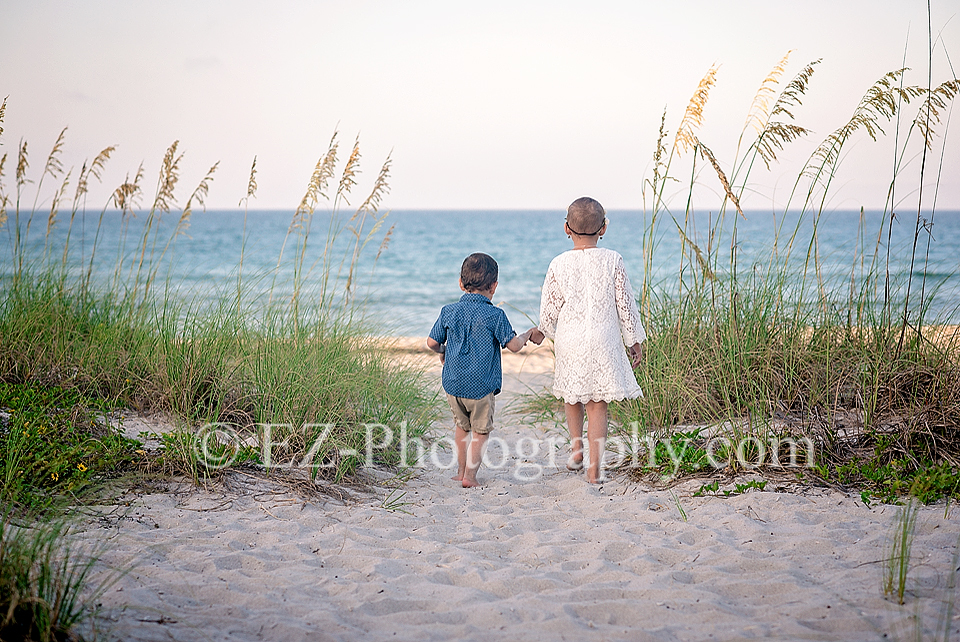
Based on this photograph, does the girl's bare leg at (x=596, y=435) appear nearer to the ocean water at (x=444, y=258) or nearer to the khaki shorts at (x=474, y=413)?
the khaki shorts at (x=474, y=413)

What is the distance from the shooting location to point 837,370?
4.21 metres

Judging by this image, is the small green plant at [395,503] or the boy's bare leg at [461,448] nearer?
the small green plant at [395,503]

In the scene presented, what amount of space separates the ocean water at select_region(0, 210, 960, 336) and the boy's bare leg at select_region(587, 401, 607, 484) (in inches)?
39.9

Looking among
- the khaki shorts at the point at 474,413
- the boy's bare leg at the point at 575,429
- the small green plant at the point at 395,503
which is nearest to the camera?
the small green plant at the point at 395,503

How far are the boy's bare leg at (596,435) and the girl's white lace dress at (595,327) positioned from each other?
93 mm

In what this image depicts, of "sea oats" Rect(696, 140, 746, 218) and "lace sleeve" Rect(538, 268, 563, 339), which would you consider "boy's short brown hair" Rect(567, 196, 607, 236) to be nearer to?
"lace sleeve" Rect(538, 268, 563, 339)

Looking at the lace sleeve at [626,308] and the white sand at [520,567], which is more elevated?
the lace sleeve at [626,308]

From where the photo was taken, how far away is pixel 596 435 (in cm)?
397

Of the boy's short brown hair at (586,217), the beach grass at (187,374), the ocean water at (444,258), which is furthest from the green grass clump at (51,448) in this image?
the boy's short brown hair at (586,217)

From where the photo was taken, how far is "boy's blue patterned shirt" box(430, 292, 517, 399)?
387 centimetres

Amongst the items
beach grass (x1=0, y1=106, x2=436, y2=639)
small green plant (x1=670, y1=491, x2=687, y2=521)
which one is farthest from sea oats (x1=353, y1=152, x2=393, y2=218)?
small green plant (x1=670, y1=491, x2=687, y2=521)

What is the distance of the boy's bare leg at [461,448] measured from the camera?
159 inches

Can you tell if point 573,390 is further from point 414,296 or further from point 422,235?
point 422,235

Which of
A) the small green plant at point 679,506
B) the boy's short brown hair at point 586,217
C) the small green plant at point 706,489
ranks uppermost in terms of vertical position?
the boy's short brown hair at point 586,217
